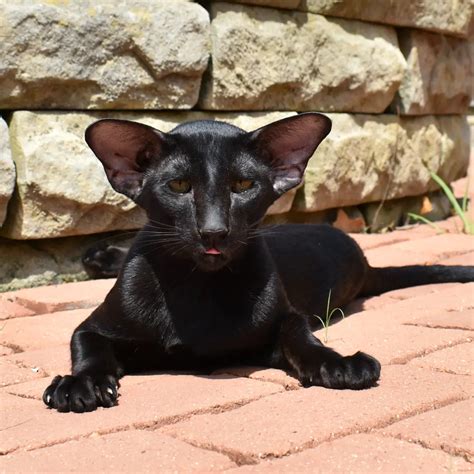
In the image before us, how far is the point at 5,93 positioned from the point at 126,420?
6.81ft

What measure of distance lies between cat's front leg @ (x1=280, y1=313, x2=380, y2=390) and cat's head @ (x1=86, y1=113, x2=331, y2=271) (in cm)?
33

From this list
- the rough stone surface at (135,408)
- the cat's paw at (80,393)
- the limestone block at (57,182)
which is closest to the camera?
the rough stone surface at (135,408)

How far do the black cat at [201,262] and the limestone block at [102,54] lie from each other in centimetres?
115

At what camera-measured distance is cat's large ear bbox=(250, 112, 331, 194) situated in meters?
3.05

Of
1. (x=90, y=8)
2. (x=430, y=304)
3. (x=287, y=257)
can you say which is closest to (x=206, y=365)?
(x=287, y=257)

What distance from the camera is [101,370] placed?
2.78m

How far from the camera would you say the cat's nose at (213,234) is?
9.01 ft

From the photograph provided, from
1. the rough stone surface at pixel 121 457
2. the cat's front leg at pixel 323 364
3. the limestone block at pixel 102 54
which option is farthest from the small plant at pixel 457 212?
the rough stone surface at pixel 121 457

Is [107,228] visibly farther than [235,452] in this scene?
Yes

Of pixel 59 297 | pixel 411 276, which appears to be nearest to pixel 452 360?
pixel 411 276

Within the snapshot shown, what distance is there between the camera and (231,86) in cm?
475

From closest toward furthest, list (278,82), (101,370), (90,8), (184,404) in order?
1. (184,404)
2. (101,370)
3. (90,8)
4. (278,82)

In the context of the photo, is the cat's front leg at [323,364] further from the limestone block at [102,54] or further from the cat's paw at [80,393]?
the limestone block at [102,54]

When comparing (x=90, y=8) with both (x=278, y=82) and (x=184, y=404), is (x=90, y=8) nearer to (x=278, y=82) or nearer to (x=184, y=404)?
(x=278, y=82)
